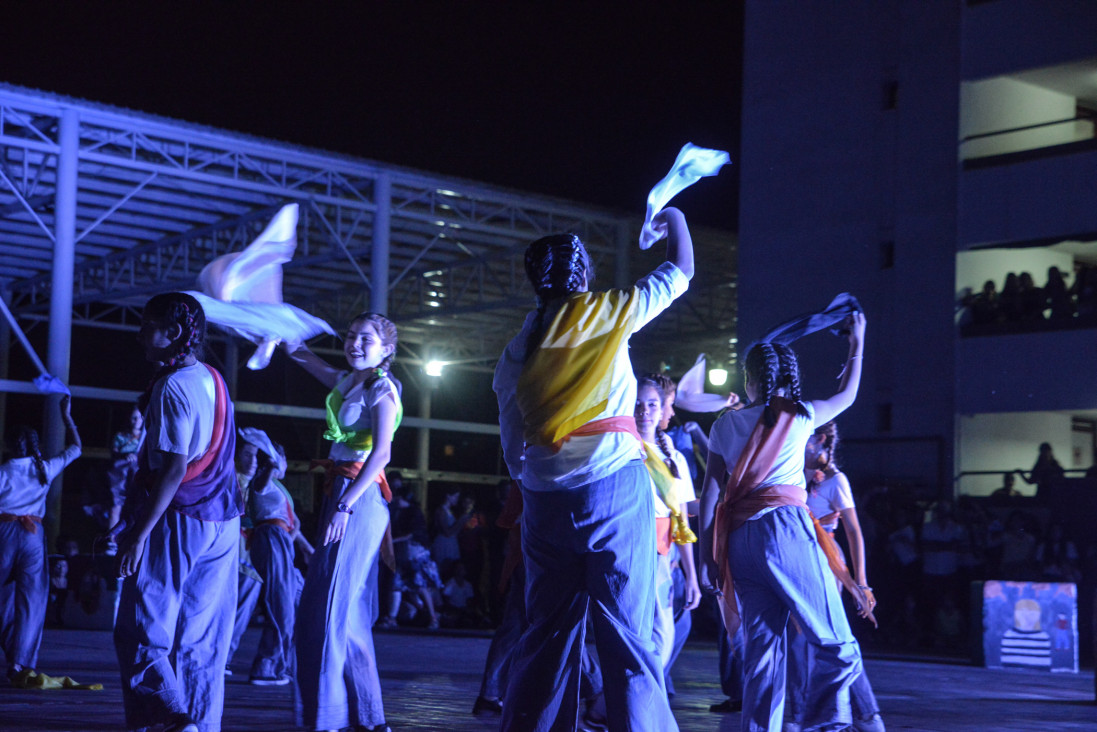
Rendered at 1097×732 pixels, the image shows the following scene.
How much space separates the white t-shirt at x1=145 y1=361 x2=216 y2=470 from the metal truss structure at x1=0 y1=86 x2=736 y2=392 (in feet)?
50.7

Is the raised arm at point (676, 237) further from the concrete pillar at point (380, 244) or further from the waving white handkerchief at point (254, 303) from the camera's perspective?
the concrete pillar at point (380, 244)

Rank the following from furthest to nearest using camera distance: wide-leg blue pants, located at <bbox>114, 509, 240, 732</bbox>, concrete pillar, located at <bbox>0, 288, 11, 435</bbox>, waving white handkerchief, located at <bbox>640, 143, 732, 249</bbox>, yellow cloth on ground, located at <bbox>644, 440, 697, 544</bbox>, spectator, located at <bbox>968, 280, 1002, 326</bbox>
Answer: concrete pillar, located at <bbox>0, 288, 11, 435</bbox> < spectator, located at <bbox>968, 280, 1002, 326</bbox> < yellow cloth on ground, located at <bbox>644, 440, 697, 544</bbox> < wide-leg blue pants, located at <bbox>114, 509, 240, 732</bbox> < waving white handkerchief, located at <bbox>640, 143, 732, 249</bbox>

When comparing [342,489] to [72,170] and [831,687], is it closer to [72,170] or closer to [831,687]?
[831,687]

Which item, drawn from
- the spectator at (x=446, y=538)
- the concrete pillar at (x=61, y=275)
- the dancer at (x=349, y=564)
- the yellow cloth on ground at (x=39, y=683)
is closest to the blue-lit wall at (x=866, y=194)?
the spectator at (x=446, y=538)

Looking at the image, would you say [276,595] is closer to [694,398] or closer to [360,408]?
[694,398]

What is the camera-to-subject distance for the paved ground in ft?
21.6

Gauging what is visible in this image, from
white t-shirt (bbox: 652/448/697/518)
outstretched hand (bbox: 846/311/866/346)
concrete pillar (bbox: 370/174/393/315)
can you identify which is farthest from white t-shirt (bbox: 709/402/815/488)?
concrete pillar (bbox: 370/174/393/315)

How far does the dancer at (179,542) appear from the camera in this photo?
15.4ft

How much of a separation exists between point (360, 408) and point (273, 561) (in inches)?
144

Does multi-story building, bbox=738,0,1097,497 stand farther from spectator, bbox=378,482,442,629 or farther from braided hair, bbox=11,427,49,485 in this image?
braided hair, bbox=11,427,49,485

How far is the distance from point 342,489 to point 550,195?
18889 mm

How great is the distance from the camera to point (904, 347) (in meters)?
21.3

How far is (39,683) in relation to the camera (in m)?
7.82

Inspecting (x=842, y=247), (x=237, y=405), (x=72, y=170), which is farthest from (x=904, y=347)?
(x=72, y=170)
